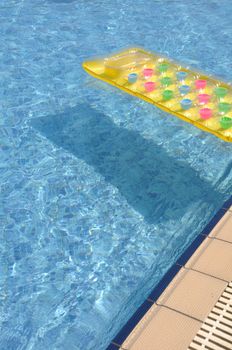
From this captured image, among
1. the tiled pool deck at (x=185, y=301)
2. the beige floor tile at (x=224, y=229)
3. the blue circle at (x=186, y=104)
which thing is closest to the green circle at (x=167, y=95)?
the blue circle at (x=186, y=104)

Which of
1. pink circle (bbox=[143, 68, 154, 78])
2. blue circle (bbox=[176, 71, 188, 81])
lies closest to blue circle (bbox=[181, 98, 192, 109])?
blue circle (bbox=[176, 71, 188, 81])

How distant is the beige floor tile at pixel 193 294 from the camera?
4207 mm

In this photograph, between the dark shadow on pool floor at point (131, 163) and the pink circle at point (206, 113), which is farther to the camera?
the dark shadow on pool floor at point (131, 163)

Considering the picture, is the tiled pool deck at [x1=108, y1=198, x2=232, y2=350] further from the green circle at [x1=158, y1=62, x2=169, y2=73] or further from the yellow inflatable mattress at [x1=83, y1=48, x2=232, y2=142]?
the green circle at [x1=158, y1=62, x2=169, y2=73]

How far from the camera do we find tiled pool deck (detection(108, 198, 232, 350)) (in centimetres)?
397

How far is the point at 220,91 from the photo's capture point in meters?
6.34

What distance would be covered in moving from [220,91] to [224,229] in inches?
85.5

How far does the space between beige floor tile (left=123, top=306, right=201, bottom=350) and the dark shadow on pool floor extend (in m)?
1.94

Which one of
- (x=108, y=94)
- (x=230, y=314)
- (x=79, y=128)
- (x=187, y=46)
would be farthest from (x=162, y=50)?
(x=230, y=314)

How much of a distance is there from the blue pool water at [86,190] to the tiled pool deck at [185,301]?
523 millimetres

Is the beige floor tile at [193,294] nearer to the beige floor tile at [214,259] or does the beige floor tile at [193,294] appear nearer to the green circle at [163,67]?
the beige floor tile at [214,259]

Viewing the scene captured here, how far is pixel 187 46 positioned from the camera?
33.6 ft

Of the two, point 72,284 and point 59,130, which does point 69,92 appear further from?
Answer: point 72,284

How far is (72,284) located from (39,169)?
218 cm
